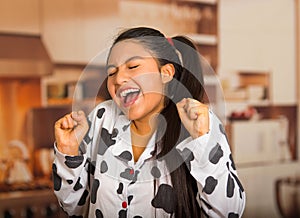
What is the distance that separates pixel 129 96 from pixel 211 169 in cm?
8

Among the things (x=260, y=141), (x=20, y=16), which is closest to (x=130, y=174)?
(x=20, y=16)

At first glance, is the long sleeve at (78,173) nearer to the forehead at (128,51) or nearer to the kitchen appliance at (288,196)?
the forehead at (128,51)

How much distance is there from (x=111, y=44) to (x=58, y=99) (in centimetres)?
94

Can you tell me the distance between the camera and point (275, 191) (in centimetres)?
183

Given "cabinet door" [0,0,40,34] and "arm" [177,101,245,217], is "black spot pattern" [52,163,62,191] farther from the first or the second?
"cabinet door" [0,0,40,34]

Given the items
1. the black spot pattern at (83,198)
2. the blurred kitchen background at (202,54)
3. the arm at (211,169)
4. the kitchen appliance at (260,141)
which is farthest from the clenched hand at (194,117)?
the kitchen appliance at (260,141)

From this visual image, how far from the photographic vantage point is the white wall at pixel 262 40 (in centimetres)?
179

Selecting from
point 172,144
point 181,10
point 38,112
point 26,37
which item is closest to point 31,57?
point 26,37

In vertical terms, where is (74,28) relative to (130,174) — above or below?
above

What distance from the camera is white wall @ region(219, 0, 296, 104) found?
1788 mm

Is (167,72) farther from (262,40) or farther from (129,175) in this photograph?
(262,40)

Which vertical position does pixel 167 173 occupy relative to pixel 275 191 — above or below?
above

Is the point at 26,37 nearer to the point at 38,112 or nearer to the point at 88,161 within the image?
the point at 38,112

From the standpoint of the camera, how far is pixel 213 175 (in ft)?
1.37
